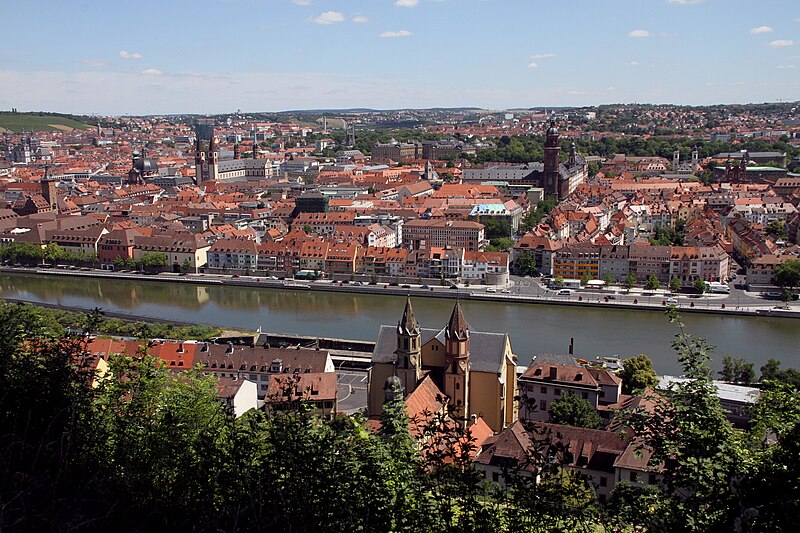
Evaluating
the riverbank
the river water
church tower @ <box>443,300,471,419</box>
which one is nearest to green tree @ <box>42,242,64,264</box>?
the riverbank

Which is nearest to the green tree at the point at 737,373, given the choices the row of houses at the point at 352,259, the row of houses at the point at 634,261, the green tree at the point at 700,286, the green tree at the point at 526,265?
the green tree at the point at 700,286

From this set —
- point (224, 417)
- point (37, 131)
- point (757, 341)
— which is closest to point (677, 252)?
point (757, 341)

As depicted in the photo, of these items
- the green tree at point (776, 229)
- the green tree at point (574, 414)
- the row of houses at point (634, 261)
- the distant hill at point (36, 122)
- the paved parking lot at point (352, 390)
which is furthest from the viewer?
the distant hill at point (36, 122)

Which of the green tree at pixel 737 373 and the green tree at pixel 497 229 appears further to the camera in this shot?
the green tree at pixel 497 229

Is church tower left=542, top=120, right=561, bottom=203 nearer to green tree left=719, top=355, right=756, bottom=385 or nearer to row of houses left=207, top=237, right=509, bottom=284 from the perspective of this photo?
row of houses left=207, top=237, right=509, bottom=284

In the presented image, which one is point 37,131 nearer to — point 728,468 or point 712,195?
point 712,195

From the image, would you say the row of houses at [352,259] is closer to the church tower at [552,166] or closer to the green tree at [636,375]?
the green tree at [636,375]
